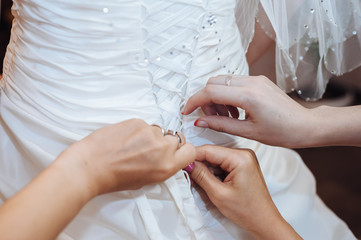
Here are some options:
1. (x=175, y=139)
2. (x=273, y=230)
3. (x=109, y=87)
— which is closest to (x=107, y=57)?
(x=109, y=87)

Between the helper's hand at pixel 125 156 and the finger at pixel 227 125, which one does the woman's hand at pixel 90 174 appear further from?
the finger at pixel 227 125

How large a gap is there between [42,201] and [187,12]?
405mm

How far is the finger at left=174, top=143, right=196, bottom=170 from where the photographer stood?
0.57m

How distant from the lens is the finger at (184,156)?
570mm

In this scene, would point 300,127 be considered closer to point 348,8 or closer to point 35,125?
point 348,8

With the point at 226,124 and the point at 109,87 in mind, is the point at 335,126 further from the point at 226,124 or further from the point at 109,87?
the point at 109,87

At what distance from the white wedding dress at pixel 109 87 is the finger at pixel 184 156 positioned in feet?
0.18

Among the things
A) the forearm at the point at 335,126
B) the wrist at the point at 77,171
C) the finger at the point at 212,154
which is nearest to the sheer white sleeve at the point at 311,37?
the forearm at the point at 335,126

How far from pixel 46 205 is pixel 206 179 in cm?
29

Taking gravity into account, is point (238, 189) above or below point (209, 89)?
below

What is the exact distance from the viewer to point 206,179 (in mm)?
648

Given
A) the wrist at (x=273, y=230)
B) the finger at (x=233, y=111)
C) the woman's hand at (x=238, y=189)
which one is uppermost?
the finger at (x=233, y=111)

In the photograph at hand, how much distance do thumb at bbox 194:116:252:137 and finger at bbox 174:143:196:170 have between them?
107 mm

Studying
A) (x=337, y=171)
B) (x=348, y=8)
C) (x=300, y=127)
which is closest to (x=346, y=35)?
(x=348, y=8)
